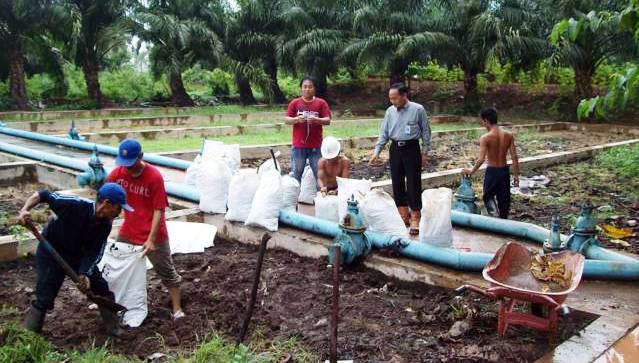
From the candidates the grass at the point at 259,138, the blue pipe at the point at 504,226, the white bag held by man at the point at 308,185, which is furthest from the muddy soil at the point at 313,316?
the grass at the point at 259,138

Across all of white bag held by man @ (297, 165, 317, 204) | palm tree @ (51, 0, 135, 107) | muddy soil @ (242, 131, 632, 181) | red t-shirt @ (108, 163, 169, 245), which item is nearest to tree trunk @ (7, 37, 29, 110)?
palm tree @ (51, 0, 135, 107)

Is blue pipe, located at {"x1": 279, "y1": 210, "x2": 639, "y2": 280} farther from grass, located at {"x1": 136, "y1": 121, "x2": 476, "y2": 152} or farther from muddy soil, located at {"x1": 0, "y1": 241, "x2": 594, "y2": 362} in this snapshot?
grass, located at {"x1": 136, "y1": 121, "x2": 476, "y2": 152}

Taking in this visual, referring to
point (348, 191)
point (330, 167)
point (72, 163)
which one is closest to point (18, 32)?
point (72, 163)

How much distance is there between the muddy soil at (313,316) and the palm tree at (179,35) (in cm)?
1523

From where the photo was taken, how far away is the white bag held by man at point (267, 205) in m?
5.55

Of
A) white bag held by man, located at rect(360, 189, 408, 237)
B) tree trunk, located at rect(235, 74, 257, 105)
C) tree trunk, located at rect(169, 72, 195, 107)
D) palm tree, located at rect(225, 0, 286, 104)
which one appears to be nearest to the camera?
white bag held by man, located at rect(360, 189, 408, 237)

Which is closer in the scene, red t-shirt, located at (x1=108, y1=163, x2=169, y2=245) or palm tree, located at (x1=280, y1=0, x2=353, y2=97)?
red t-shirt, located at (x1=108, y1=163, x2=169, y2=245)

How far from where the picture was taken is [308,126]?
6.55 m

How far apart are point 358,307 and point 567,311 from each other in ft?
4.42

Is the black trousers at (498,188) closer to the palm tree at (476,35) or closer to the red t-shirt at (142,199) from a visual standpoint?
the red t-shirt at (142,199)

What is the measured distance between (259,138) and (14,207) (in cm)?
674

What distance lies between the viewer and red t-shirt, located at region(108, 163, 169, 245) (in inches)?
155

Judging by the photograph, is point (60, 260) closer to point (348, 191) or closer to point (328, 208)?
point (348, 191)

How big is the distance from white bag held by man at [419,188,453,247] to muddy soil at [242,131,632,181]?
4.07 meters
